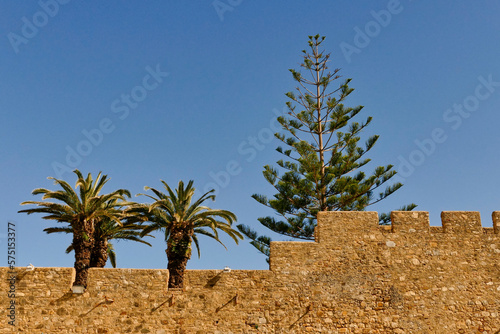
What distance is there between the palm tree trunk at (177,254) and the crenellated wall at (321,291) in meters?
0.96

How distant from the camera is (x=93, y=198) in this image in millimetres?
11914

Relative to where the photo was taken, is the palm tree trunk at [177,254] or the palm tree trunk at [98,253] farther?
the palm tree trunk at [98,253]

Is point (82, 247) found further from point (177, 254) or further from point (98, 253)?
point (177, 254)

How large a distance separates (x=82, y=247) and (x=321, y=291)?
5.71 m

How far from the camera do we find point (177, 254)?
12.0 metres

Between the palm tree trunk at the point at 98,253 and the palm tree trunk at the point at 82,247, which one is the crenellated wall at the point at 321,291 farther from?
the palm tree trunk at the point at 98,253

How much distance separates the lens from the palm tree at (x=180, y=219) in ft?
39.9

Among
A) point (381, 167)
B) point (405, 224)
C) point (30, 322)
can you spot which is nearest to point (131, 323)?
point (30, 322)

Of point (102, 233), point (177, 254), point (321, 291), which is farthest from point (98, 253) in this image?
point (321, 291)

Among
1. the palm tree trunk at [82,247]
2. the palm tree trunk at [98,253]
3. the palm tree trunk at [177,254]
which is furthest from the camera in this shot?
the palm tree trunk at [98,253]

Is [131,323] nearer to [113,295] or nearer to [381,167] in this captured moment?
[113,295]

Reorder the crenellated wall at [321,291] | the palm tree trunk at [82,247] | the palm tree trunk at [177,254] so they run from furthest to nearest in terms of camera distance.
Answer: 1. the palm tree trunk at [177,254]
2. the palm tree trunk at [82,247]
3. the crenellated wall at [321,291]

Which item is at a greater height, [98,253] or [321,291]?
[98,253]

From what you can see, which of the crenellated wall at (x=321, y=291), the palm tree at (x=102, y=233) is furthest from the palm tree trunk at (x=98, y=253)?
the crenellated wall at (x=321, y=291)
